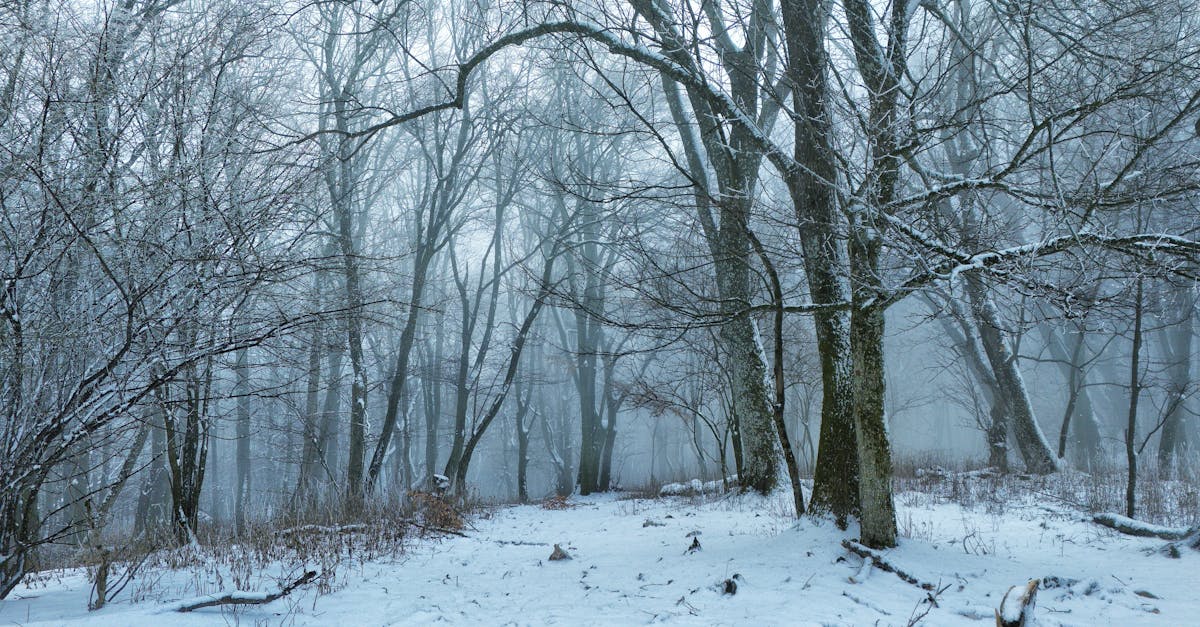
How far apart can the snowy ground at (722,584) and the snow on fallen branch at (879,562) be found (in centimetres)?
7

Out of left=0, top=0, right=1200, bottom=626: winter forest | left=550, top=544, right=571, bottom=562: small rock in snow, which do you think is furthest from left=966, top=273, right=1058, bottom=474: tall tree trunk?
left=550, top=544, right=571, bottom=562: small rock in snow

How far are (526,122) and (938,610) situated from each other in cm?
1345

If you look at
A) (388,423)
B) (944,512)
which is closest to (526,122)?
(388,423)

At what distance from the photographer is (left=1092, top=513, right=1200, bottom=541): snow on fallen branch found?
4785 millimetres

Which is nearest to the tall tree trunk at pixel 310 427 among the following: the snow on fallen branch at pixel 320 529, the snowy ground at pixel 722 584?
the snow on fallen branch at pixel 320 529

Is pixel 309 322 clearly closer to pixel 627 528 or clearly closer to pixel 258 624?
pixel 258 624

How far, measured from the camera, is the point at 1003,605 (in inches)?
118

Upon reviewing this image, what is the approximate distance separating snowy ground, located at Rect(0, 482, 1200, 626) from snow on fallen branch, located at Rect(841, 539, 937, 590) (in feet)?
0.22

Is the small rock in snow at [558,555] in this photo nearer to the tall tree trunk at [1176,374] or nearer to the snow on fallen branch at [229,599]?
the snow on fallen branch at [229,599]

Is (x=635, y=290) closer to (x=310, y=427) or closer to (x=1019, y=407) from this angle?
(x=310, y=427)

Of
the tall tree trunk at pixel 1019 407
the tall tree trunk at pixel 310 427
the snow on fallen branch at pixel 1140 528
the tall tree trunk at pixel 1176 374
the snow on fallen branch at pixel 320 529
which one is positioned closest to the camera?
the tall tree trunk at pixel 310 427

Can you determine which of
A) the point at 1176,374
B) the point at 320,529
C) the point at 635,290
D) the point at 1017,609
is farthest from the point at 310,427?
the point at 1176,374

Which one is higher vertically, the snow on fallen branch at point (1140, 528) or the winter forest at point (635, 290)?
the winter forest at point (635, 290)

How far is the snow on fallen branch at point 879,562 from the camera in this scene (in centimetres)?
404
